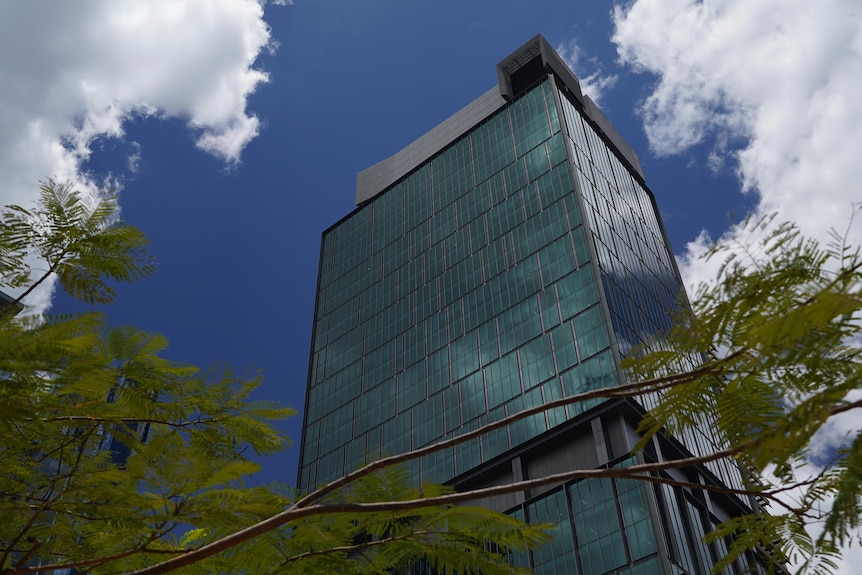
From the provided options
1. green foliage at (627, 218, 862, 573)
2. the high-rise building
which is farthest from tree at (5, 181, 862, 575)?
the high-rise building

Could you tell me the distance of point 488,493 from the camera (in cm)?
487

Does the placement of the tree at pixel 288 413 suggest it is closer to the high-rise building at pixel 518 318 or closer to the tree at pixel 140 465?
the tree at pixel 140 465

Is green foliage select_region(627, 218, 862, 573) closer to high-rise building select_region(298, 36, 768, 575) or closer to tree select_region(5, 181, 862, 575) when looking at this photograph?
tree select_region(5, 181, 862, 575)

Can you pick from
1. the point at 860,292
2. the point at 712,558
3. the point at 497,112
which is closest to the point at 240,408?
the point at 860,292

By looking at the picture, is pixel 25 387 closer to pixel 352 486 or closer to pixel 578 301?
pixel 352 486

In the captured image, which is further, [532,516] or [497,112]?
[497,112]

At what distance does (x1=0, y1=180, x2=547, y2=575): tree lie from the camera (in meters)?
5.11

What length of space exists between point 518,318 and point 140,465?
60.0 m

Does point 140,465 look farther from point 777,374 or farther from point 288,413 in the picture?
point 777,374

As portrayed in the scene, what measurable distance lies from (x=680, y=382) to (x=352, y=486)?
2.68 metres

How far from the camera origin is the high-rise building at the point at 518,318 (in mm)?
50969

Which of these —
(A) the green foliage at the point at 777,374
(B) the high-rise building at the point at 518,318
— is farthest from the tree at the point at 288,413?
(B) the high-rise building at the point at 518,318

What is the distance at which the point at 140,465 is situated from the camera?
5332mm

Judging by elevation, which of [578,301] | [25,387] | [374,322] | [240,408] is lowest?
[25,387]
